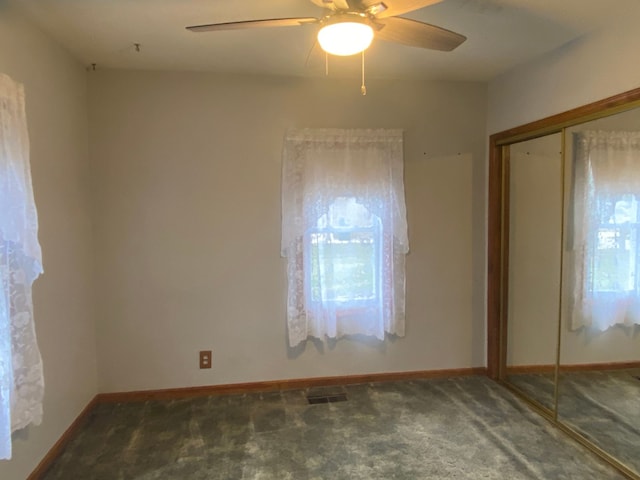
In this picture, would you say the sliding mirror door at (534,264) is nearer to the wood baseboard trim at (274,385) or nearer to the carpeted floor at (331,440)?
the carpeted floor at (331,440)

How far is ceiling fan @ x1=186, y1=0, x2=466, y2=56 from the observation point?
62.1 inches

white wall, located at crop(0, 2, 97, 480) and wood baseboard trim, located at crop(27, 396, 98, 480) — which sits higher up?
white wall, located at crop(0, 2, 97, 480)

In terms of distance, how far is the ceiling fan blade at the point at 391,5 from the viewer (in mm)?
1556

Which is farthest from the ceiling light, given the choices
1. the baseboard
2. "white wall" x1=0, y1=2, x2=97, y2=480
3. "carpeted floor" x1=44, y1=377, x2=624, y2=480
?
the baseboard

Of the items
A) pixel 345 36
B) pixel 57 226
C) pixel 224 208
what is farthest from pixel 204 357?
pixel 345 36

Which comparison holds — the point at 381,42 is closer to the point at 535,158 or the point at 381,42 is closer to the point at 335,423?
the point at 535,158

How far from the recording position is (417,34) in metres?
1.86

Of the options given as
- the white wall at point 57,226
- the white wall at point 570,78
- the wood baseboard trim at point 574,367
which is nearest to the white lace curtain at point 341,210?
the white wall at point 570,78

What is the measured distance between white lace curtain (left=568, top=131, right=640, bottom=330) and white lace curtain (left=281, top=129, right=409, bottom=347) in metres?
1.15

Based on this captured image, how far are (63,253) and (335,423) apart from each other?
6.35ft

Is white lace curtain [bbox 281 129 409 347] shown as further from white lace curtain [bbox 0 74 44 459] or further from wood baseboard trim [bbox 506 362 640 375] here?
white lace curtain [bbox 0 74 44 459]

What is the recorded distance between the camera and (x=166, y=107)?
3074 mm

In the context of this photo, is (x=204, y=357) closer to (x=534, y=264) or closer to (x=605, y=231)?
(x=534, y=264)

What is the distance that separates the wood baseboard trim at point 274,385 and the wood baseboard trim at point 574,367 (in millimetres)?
335
